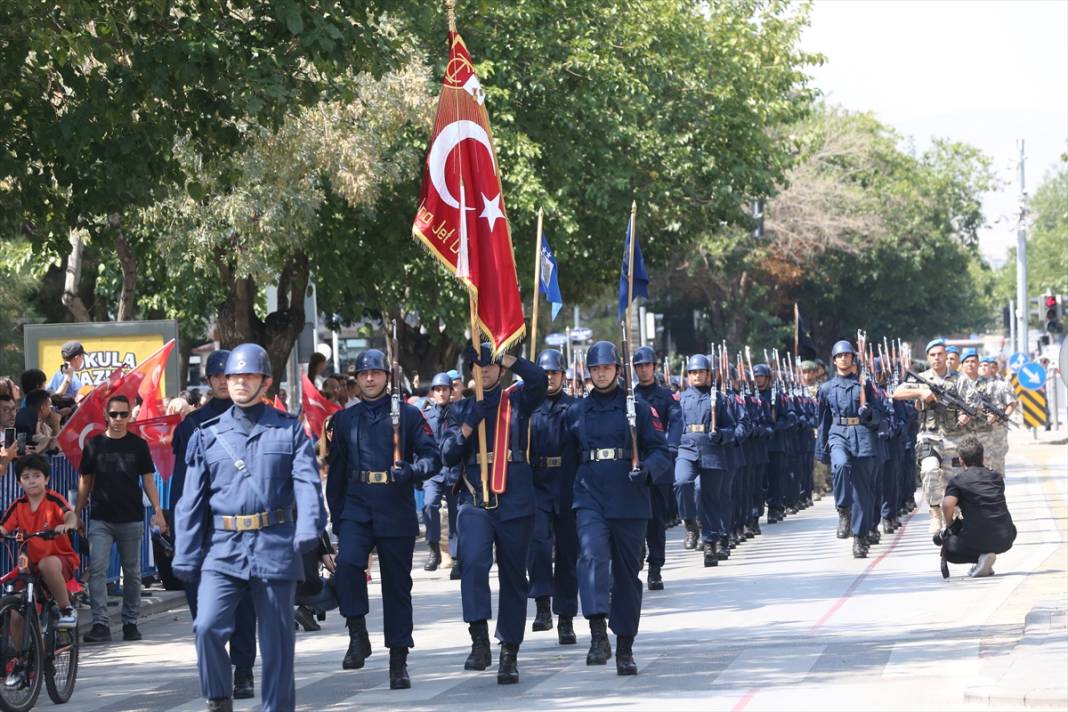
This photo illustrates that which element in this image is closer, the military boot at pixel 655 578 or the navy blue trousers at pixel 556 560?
the navy blue trousers at pixel 556 560

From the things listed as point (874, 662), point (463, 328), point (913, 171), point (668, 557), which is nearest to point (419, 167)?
point (463, 328)

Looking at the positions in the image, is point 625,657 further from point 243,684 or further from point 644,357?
point 644,357

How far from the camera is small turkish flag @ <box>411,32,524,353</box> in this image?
12.2 m

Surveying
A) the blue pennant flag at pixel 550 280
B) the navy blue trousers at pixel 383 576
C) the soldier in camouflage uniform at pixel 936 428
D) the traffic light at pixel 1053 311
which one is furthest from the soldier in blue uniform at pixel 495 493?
the traffic light at pixel 1053 311

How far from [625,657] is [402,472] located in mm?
1671

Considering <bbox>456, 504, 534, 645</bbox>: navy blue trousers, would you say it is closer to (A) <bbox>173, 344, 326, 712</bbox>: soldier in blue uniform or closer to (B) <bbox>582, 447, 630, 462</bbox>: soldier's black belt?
(B) <bbox>582, 447, 630, 462</bbox>: soldier's black belt

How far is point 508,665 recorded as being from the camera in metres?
10.8

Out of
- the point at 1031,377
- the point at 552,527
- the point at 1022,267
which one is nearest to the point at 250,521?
the point at 552,527

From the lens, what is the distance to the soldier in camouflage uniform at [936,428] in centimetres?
1700

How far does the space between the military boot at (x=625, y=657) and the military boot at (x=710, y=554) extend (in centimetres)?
686

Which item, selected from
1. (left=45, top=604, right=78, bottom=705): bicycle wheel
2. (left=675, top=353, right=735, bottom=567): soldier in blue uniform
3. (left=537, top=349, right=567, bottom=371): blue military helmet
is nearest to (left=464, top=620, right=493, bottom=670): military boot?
(left=45, top=604, right=78, bottom=705): bicycle wheel

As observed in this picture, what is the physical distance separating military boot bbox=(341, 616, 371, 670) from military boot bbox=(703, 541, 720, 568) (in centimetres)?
659

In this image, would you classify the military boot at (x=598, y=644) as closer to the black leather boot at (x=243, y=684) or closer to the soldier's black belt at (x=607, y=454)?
the soldier's black belt at (x=607, y=454)

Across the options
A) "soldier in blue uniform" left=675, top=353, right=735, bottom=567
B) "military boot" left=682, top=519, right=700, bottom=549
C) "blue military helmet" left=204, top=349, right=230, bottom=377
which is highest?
"blue military helmet" left=204, top=349, right=230, bottom=377
